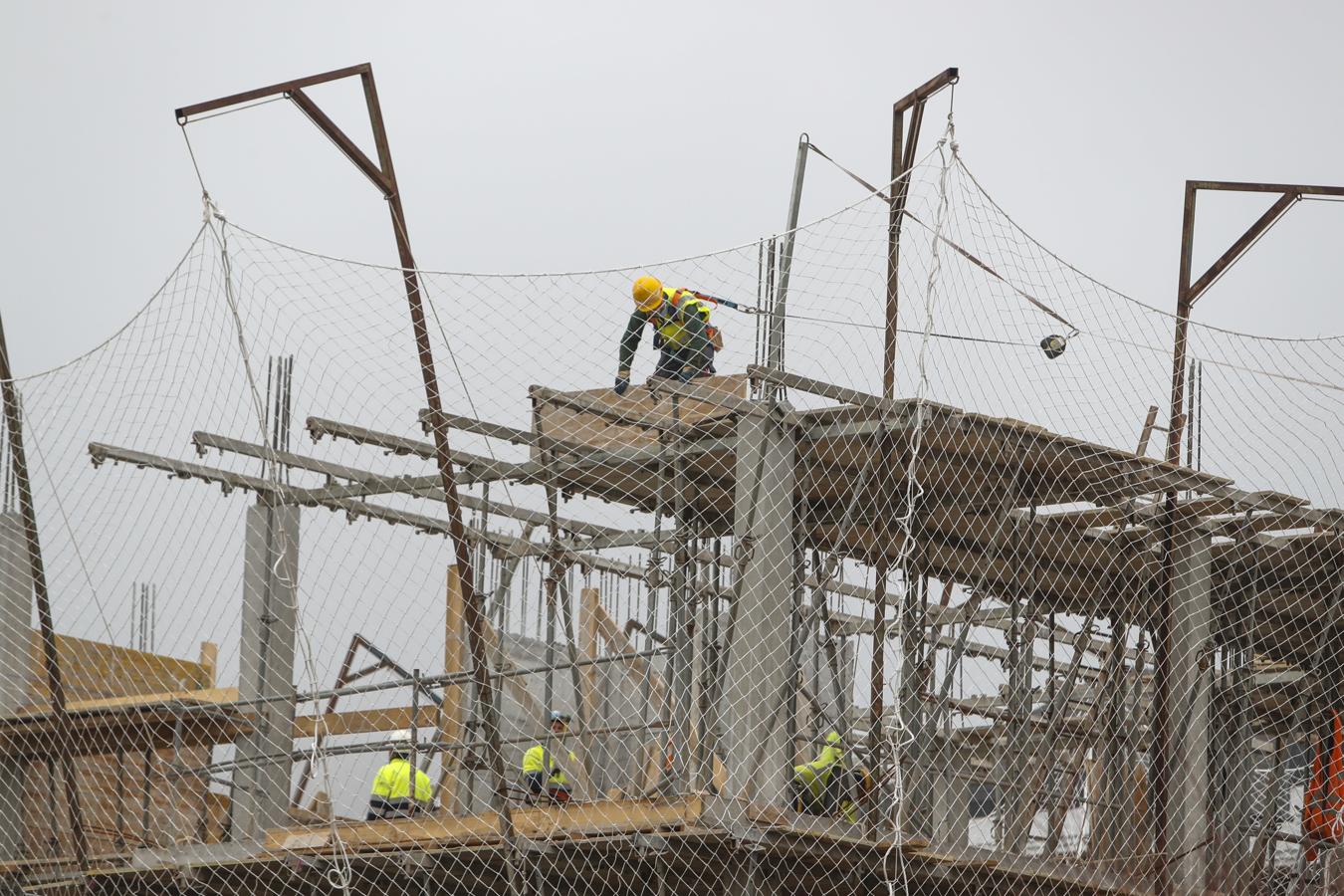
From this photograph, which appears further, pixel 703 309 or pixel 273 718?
pixel 273 718

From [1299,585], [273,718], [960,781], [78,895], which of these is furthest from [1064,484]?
[78,895]

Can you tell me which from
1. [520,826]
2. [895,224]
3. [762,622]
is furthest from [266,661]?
[895,224]

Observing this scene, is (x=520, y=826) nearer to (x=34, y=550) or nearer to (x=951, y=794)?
(x=34, y=550)

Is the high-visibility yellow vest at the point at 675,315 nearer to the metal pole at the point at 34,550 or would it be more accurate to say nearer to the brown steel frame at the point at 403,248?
the brown steel frame at the point at 403,248

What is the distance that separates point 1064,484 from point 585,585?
6.07 metres

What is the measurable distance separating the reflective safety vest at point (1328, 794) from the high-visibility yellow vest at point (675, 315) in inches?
254

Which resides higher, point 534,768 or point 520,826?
point 520,826

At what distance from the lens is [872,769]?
13.0 metres

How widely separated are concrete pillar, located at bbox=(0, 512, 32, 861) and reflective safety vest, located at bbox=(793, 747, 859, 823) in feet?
24.8

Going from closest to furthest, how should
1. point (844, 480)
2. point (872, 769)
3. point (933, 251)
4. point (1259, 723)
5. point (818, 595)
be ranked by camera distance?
point (933, 251)
point (872, 769)
point (844, 480)
point (818, 595)
point (1259, 723)

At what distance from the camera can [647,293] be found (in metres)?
16.1

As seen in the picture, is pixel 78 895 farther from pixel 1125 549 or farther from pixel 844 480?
pixel 1125 549

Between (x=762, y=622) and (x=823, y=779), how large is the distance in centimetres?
218

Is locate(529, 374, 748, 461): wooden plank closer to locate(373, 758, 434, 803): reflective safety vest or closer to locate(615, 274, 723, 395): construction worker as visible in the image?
locate(615, 274, 723, 395): construction worker
